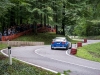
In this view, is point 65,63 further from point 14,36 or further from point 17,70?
point 14,36

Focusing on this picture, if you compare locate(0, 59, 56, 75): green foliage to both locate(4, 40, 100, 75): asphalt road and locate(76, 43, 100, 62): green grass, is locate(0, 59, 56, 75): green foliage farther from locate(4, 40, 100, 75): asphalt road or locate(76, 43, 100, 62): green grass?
locate(76, 43, 100, 62): green grass

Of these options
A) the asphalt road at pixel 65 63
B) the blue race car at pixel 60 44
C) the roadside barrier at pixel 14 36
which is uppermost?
the asphalt road at pixel 65 63

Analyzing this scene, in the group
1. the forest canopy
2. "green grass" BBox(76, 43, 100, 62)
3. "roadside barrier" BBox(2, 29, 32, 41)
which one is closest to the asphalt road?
"green grass" BBox(76, 43, 100, 62)

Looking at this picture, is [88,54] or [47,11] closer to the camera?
[88,54]

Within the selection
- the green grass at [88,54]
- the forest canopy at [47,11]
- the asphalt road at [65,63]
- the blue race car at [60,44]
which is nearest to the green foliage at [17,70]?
the asphalt road at [65,63]

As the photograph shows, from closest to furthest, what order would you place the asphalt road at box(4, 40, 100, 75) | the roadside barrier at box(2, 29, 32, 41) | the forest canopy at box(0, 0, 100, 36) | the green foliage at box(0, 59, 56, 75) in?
the green foliage at box(0, 59, 56, 75) < the asphalt road at box(4, 40, 100, 75) < the roadside barrier at box(2, 29, 32, 41) < the forest canopy at box(0, 0, 100, 36)

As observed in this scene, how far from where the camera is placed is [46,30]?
5459 cm

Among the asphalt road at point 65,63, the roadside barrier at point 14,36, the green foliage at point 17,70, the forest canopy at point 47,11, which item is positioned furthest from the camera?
the forest canopy at point 47,11

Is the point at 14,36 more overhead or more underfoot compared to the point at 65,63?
more underfoot

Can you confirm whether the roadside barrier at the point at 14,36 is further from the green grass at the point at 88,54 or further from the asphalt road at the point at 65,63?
the asphalt road at the point at 65,63

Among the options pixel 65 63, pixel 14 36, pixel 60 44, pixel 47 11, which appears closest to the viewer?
pixel 65 63

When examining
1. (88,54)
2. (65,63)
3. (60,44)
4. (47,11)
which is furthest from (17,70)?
(47,11)

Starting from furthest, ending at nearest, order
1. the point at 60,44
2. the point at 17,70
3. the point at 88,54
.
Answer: the point at 60,44 < the point at 88,54 < the point at 17,70

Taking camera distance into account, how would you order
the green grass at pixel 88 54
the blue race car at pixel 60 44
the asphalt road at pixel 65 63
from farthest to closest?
the blue race car at pixel 60 44
the green grass at pixel 88 54
the asphalt road at pixel 65 63
